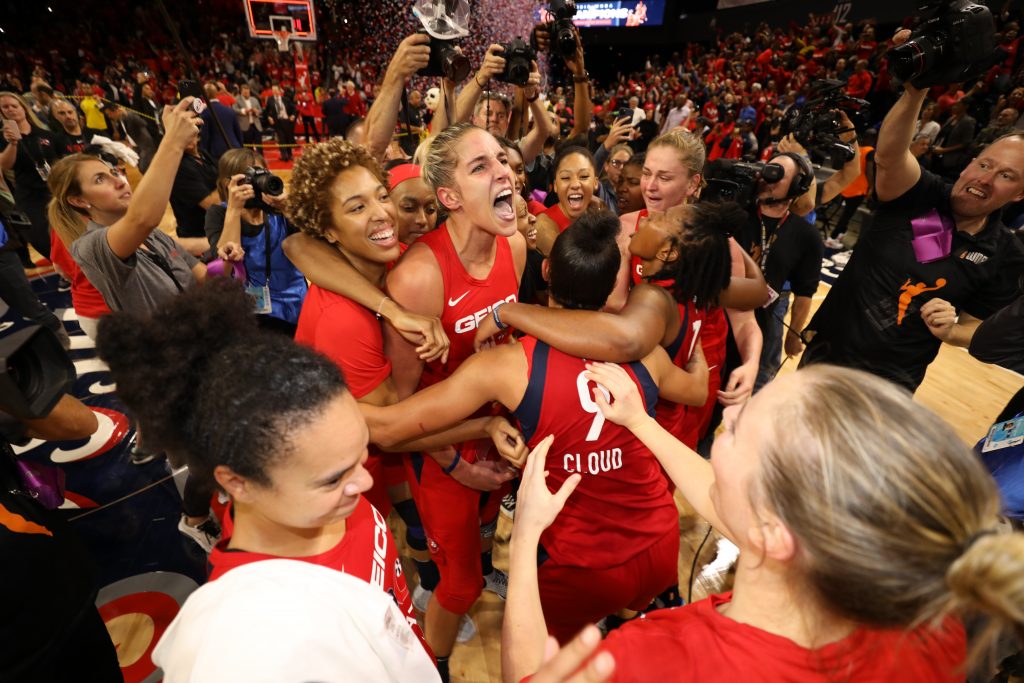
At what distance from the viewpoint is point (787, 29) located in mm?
15625

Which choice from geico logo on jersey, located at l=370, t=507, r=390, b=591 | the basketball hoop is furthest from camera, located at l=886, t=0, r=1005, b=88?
the basketball hoop

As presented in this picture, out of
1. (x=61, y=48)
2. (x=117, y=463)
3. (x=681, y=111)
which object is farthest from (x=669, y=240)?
(x=61, y=48)

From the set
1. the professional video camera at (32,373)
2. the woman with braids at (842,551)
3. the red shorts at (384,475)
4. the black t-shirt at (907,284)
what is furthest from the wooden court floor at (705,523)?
the professional video camera at (32,373)

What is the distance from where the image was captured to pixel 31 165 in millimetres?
4980

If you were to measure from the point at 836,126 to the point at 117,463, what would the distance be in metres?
5.51

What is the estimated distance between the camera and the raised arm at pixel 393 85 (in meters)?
2.52

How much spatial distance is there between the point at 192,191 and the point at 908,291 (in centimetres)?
515

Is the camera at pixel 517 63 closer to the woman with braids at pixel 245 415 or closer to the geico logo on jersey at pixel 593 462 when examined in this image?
the geico logo on jersey at pixel 593 462

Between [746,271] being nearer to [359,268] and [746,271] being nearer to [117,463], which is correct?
[359,268]

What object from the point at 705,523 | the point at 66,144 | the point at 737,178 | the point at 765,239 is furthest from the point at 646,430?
the point at 66,144

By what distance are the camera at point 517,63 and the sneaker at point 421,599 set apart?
2.96 m

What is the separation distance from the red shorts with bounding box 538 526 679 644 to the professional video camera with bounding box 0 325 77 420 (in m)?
1.51

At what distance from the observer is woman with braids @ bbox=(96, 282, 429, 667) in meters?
1.02

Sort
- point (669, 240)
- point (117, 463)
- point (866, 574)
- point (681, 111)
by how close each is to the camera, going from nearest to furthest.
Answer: point (866, 574), point (669, 240), point (117, 463), point (681, 111)
